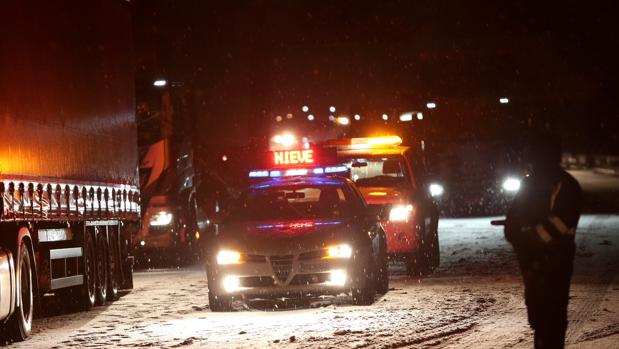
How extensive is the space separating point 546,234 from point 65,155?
8.13m

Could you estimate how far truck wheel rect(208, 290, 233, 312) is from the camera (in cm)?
1414

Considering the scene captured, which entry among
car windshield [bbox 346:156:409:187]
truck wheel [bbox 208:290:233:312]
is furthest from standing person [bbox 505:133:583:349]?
car windshield [bbox 346:156:409:187]

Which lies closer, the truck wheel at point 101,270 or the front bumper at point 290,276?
the front bumper at point 290,276

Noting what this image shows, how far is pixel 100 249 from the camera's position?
16906 mm

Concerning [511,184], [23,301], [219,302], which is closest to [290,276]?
[219,302]

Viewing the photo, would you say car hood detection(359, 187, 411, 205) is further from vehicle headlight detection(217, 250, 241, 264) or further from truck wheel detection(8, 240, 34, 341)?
truck wheel detection(8, 240, 34, 341)

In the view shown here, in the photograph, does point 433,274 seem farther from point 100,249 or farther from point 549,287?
point 549,287

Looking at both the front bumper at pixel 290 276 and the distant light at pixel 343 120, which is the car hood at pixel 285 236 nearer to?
the front bumper at pixel 290 276

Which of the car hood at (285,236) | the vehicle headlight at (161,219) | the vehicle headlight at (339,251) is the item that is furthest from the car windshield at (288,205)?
the vehicle headlight at (161,219)

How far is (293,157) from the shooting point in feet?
60.8

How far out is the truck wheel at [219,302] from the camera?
14.1 meters

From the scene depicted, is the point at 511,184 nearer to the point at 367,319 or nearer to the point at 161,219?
the point at 161,219

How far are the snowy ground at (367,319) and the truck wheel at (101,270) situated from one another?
24 centimetres

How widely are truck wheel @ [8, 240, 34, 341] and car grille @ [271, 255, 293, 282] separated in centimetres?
265
